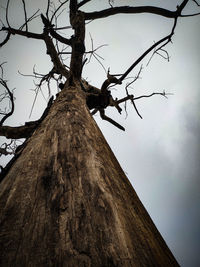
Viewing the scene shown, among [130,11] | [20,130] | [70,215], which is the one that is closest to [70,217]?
[70,215]

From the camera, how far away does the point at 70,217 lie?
460 mm

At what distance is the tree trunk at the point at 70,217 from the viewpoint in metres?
0.38

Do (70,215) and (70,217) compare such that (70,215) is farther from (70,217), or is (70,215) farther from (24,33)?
(24,33)

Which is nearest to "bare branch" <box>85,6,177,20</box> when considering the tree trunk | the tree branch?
the tree branch

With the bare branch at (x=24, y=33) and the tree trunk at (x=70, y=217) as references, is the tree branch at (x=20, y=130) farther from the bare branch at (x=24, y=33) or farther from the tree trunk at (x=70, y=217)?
the bare branch at (x=24, y=33)

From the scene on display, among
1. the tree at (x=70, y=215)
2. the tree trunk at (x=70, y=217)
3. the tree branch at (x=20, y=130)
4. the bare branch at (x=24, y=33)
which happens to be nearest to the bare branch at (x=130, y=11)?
the bare branch at (x=24, y=33)

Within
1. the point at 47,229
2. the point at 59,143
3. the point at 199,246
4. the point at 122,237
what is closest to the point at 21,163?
the point at 59,143

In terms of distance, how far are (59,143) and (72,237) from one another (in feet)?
1.50

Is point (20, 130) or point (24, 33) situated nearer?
point (20, 130)

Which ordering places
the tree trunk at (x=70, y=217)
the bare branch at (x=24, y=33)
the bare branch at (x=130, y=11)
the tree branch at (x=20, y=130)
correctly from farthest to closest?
the bare branch at (x=130, y=11)
the bare branch at (x=24, y=33)
the tree branch at (x=20, y=130)
the tree trunk at (x=70, y=217)

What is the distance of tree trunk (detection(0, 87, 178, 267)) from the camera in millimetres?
383

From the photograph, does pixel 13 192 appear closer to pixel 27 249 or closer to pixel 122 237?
pixel 27 249

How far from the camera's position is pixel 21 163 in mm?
748

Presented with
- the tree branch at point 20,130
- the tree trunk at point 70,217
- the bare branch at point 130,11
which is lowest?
the tree trunk at point 70,217
